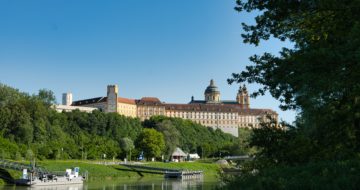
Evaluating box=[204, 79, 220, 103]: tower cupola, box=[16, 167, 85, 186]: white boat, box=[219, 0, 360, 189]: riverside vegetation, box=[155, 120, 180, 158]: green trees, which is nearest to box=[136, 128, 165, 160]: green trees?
box=[155, 120, 180, 158]: green trees

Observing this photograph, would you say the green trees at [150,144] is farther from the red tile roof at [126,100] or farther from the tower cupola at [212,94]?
the tower cupola at [212,94]

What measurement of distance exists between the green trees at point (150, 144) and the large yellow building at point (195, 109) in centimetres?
5832

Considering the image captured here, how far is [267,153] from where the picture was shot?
12008 mm

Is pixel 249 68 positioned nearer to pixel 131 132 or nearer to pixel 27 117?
pixel 27 117

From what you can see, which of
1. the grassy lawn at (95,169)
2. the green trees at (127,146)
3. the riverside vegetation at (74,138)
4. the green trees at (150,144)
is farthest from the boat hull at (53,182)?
the green trees at (127,146)

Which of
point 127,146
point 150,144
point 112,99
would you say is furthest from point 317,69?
point 112,99

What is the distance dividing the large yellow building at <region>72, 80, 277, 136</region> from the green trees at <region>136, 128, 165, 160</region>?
5832 centimetres

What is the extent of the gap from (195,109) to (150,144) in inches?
3425

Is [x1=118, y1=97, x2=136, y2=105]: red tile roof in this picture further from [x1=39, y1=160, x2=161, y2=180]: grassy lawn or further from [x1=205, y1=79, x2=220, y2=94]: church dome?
[x1=39, y1=160, x2=161, y2=180]: grassy lawn

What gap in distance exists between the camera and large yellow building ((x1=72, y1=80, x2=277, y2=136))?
A: 142m

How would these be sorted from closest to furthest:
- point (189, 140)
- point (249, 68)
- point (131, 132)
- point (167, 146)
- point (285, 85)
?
point (285, 85) → point (249, 68) → point (167, 146) → point (131, 132) → point (189, 140)

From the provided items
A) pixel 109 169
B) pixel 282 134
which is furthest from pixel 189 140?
pixel 282 134

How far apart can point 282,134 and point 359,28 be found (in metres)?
4.74

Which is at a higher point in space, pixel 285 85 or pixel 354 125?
pixel 285 85
